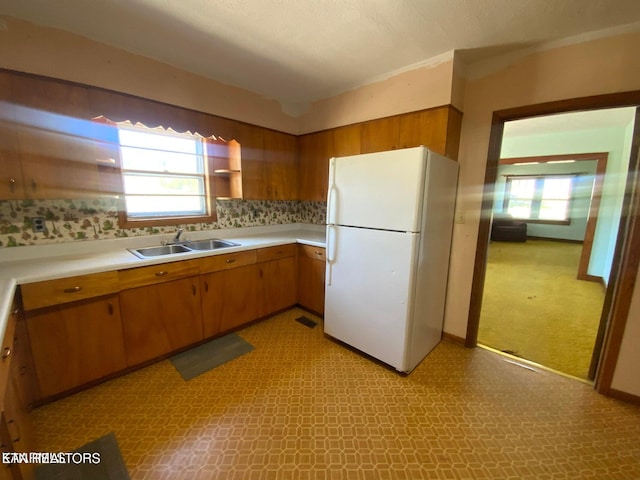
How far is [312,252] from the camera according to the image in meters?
2.86

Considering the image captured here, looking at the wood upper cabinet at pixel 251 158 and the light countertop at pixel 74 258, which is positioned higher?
the wood upper cabinet at pixel 251 158

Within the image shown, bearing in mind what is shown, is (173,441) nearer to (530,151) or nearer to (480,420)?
(480,420)

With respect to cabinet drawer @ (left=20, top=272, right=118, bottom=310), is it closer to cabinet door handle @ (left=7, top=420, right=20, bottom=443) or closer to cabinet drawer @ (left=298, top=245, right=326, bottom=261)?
cabinet door handle @ (left=7, top=420, right=20, bottom=443)

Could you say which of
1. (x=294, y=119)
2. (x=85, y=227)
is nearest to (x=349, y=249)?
(x=294, y=119)

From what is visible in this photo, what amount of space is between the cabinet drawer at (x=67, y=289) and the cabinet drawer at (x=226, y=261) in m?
0.63

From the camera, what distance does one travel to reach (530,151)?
18.3 ft

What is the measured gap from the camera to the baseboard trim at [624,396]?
1796 mm

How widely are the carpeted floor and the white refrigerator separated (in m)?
0.93

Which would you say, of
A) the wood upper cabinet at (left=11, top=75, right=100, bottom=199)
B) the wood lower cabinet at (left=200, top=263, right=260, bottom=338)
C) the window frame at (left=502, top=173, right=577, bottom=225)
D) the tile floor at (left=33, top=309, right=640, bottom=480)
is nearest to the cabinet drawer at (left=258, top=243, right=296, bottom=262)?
the wood lower cabinet at (left=200, top=263, right=260, bottom=338)

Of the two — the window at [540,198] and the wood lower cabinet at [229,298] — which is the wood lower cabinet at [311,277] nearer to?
the wood lower cabinet at [229,298]

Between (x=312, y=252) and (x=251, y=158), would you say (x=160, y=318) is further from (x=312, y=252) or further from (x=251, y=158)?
(x=251, y=158)

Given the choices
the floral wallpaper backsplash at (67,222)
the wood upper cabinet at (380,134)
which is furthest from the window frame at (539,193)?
the floral wallpaper backsplash at (67,222)

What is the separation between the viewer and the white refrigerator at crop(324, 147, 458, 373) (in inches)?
73.1

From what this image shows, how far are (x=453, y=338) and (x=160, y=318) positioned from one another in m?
2.62
